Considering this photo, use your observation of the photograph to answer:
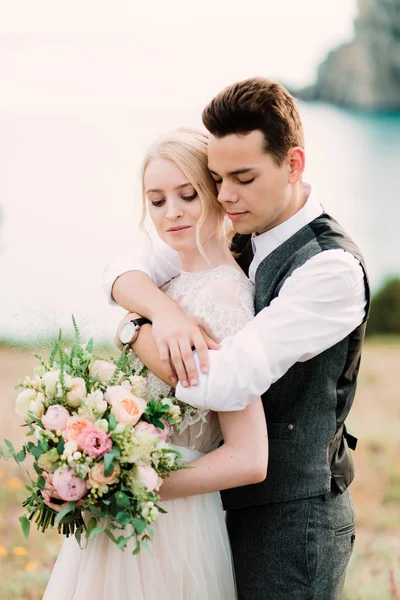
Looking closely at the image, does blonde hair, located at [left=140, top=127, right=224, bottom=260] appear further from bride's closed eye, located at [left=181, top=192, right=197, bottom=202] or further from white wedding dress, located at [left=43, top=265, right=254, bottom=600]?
white wedding dress, located at [left=43, top=265, right=254, bottom=600]

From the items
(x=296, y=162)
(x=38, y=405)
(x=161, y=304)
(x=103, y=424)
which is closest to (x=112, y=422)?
(x=103, y=424)

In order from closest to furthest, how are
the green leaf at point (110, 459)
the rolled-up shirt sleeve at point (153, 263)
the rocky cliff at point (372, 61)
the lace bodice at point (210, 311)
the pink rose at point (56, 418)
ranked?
the green leaf at point (110, 459)
the pink rose at point (56, 418)
the lace bodice at point (210, 311)
the rolled-up shirt sleeve at point (153, 263)
the rocky cliff at point (372, 61)

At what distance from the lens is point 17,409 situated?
2.21m

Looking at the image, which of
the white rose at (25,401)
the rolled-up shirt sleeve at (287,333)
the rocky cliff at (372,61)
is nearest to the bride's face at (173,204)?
the rolled-up shirt sleeve at (287,333)

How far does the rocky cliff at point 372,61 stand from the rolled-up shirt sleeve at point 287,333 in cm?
904

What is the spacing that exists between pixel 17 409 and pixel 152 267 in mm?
807

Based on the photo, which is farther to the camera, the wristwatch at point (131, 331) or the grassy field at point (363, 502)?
Answer: the grassy field at point (363, 502)

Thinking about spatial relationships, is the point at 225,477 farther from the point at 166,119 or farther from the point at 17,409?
the point at 166,119

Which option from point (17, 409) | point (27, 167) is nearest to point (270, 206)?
point (17, 409)

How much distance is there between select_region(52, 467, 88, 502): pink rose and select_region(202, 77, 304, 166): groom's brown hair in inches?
43.0

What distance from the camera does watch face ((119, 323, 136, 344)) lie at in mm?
2377

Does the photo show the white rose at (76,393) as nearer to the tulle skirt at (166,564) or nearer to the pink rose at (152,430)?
the pink rose at (152,430)

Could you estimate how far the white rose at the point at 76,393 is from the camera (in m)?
2.12

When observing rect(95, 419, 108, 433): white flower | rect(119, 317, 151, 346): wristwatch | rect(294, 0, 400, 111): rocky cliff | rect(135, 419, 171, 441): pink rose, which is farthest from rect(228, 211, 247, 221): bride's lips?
rect(294, 0, 400, 111): rocky cliff
